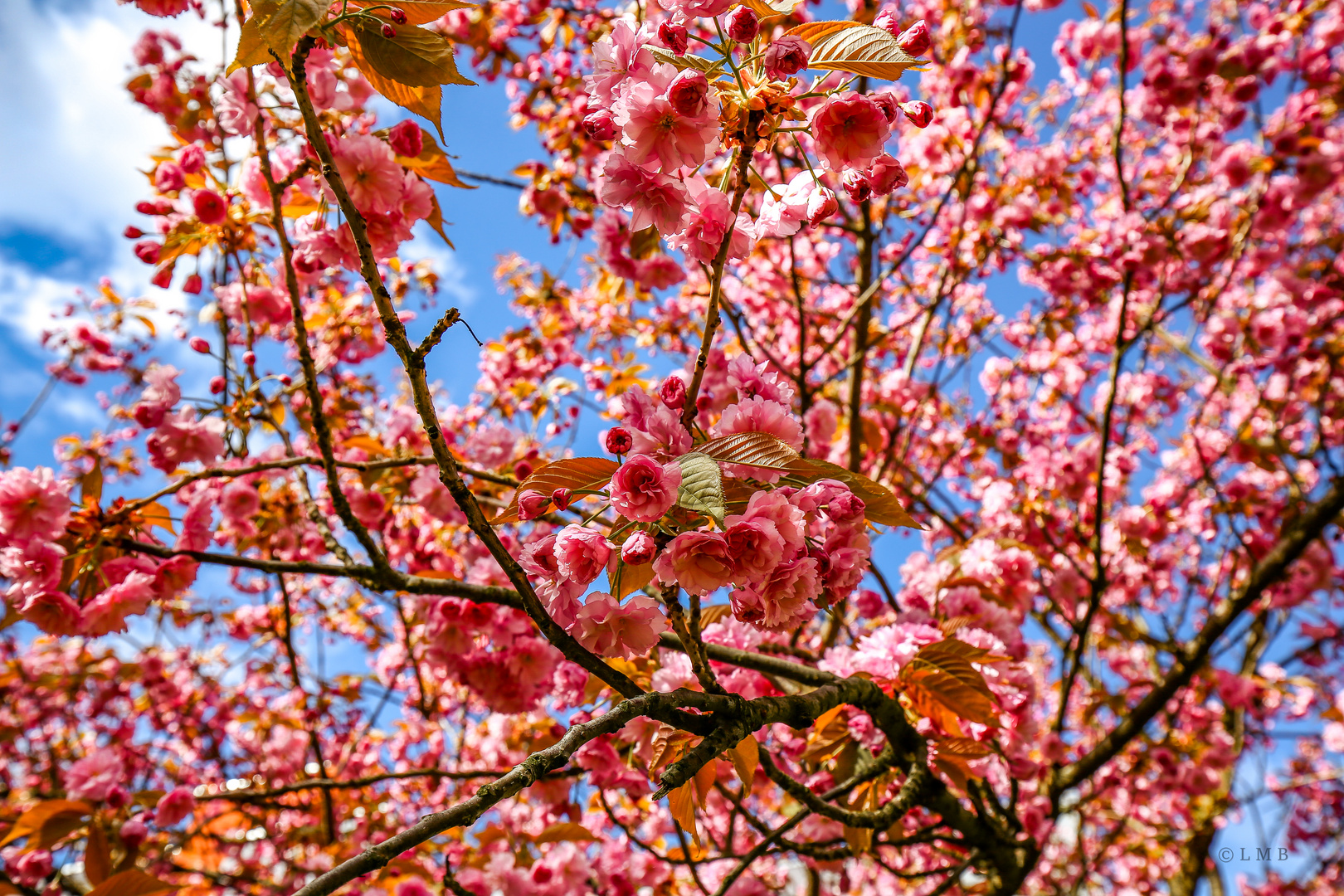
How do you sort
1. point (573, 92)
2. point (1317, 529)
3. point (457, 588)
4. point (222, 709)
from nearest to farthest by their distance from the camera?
point (457, 588) → point (1317, 529) → point (573, 92) → point (222, 709)

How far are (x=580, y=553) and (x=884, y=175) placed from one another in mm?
715

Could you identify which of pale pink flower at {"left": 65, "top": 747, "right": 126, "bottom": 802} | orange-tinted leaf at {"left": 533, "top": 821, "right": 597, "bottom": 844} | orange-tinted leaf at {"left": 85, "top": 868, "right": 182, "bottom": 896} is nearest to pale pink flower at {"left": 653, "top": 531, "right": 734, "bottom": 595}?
orange-tinted leaf at {"left": 85, "top": 868, "right": 182, "bottom": 896}

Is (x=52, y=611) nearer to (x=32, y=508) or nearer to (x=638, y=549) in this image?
(x=32, y=508)

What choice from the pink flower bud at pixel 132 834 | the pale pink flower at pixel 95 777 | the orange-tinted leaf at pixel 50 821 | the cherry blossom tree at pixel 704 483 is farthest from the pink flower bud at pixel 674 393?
the pale pink flower at pixel 95 777

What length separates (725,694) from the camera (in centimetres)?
101

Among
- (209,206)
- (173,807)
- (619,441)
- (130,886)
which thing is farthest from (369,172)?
(173,807)

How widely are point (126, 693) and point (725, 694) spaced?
6.95m

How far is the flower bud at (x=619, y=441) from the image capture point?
942mm

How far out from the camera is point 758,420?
1.07 meters

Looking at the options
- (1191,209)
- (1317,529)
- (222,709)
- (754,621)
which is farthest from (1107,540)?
(222,709)

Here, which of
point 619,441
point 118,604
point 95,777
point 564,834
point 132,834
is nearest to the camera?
point 619,441

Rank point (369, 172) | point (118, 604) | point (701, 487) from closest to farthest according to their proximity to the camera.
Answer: point (701, 487) → point (369, 172) → point (118, 604)

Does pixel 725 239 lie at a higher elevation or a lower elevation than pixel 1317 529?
lower

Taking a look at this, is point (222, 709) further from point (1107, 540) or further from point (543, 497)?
point (1107, 540)
